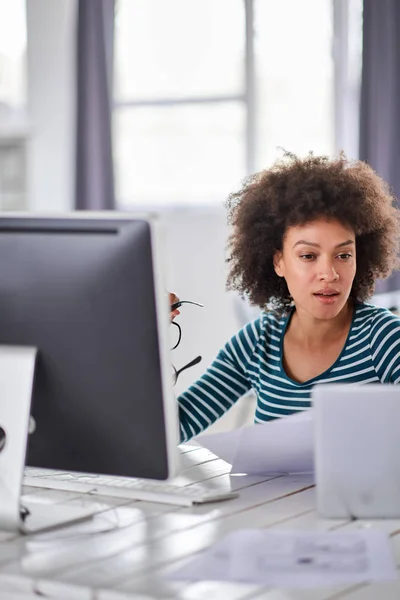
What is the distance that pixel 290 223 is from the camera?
1816mm

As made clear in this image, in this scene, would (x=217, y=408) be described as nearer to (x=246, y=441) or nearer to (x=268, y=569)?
(x=246, y=441)

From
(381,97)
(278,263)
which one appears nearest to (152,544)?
(278,263)

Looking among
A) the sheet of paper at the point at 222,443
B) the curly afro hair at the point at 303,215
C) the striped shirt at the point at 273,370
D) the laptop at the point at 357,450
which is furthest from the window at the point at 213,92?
the laptop at the point at 357,450

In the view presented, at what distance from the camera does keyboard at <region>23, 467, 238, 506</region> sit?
4.30 ft

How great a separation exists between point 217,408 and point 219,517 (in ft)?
1.89

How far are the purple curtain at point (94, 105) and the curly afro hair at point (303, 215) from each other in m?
2.96


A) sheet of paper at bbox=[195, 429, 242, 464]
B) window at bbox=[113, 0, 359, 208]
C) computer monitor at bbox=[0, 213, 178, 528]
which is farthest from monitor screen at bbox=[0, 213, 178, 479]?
window at bbox=[113, 0, 359, 208]

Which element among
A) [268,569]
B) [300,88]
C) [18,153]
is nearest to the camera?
[268,569]

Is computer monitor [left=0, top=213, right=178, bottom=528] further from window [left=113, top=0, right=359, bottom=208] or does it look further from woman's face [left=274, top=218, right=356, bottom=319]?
window [left=113, top=0, right=359, bottom=208]

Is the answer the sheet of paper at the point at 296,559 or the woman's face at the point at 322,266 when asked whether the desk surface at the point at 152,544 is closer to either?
the sheet of paper at the point at 296,559

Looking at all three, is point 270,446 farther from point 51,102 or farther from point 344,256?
point 51,102

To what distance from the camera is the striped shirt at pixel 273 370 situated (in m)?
1.75

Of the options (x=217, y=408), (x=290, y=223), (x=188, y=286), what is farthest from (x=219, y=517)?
(x=188, y=286)

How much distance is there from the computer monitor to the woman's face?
0.65 m
